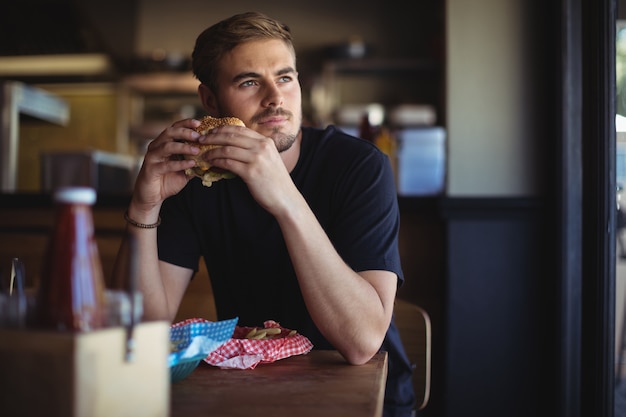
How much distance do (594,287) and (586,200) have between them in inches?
9.6

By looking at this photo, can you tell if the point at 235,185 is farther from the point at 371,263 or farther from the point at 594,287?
the point at 594,287

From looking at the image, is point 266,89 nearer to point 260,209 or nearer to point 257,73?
point 257,73

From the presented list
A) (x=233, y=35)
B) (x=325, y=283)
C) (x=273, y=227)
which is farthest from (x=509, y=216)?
(x=325, y=283)

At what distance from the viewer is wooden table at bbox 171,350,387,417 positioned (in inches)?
35.4

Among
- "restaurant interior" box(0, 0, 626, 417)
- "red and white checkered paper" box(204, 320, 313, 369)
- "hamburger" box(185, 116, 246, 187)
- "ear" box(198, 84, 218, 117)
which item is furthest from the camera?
"restaurant interior" box(0, 0, 626, 417)

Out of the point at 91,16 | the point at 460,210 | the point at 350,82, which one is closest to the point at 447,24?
the point at 460,210

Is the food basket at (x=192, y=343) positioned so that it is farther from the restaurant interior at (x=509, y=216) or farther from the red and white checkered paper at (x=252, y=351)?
the restaurant interior at (x=509, y=216)

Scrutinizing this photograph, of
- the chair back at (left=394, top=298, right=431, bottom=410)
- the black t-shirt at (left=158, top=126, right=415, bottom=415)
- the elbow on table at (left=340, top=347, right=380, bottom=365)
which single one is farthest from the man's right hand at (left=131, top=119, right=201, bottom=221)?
the chair back at (left=394, top=298, right=431, bottom=410)

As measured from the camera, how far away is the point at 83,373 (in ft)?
2.22

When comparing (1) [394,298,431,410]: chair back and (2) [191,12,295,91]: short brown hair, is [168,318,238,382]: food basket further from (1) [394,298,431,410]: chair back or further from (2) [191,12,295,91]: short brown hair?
(2) [191,12,295,91]: short brown hair

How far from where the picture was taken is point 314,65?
6152mm

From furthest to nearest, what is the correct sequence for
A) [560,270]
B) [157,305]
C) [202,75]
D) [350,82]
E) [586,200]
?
[350,82] → [560,270] → [586,200] → [202,75] → [157,305]

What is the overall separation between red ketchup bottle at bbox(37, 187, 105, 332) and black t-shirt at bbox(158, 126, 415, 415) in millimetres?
824

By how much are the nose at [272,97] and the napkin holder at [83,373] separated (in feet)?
3.00
